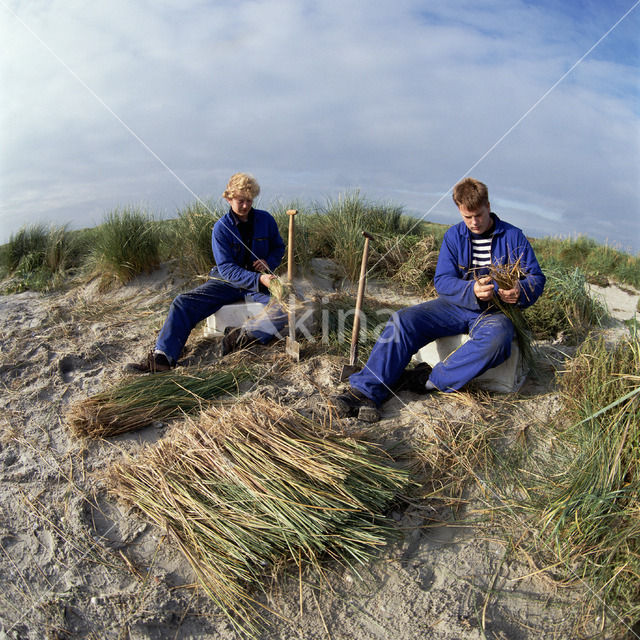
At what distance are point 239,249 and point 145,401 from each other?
162 cm

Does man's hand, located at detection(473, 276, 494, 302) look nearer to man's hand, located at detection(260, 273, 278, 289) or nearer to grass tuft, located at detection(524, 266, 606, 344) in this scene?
grass tuft, located at detection(524, 266, 606, 344)

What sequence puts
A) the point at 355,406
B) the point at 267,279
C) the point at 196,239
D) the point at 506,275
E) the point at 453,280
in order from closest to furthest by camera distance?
1. the point at 506,275
2. the point at 355,406
3. the point at 453,280
4. the point at 267,279
5. the point at 196,239

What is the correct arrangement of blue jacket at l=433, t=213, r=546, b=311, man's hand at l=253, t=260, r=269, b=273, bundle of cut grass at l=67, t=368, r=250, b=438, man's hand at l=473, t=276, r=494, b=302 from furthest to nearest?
man's hand at l=253, t=260, r=269, b=273
blue jacket at l=433, t=213, r=546, b=311
man's hand at l=473, t=276, r=494, b=302
bundle of cut grass at l=67, t=368, r=250, b=438

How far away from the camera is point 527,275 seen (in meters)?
3.19

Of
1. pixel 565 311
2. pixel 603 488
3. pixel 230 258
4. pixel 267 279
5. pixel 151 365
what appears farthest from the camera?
pixel 565 311

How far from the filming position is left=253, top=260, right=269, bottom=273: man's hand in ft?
13.8

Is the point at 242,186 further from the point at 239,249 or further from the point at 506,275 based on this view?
the point at 506,275

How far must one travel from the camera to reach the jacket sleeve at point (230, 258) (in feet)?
13.5

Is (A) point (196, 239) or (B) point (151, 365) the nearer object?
(B) point (151, 365)

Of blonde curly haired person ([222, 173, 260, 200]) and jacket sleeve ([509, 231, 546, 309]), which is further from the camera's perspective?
blonde curly haired person ([222, 173, 260, 200])

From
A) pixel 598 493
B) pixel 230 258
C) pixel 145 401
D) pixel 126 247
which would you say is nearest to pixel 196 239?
pixel 126 247

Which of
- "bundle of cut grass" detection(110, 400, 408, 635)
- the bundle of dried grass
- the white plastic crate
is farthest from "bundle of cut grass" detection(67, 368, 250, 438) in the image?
the bundle of dried grass

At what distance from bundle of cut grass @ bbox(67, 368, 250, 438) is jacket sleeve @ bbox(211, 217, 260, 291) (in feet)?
2.96

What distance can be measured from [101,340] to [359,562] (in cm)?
295
